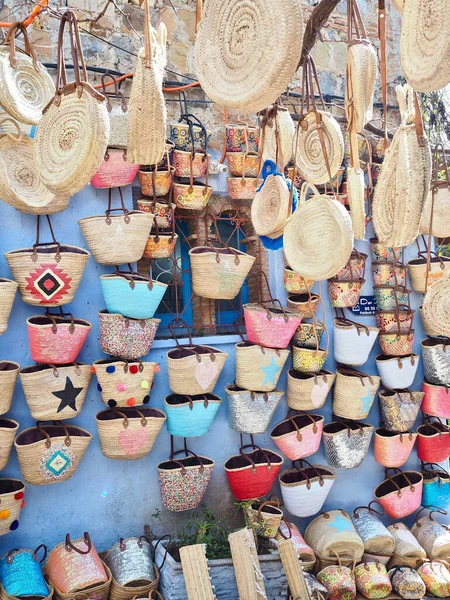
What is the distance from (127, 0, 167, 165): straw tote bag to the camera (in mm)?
1859

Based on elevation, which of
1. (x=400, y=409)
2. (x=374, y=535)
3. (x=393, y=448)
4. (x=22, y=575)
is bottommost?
(x=374, y=535)

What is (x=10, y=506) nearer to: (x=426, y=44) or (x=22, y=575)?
(x=22, y=575)

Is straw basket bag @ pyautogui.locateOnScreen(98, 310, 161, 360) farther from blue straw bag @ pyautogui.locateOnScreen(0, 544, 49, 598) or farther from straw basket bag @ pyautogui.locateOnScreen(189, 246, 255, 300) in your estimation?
blue straw bag @ pyautogui.locateOnScreen(0, 544, 49, 598)

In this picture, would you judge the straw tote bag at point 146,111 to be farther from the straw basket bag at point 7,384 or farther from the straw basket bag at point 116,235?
the straw basket bag at point 7,384

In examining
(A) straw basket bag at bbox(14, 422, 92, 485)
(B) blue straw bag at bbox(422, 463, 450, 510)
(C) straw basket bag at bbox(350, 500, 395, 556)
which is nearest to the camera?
(A) straw basket bag at bbox(14, 422, 92, 485)

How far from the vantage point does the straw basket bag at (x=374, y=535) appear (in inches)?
143

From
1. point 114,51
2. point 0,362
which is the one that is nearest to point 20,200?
point 0,362

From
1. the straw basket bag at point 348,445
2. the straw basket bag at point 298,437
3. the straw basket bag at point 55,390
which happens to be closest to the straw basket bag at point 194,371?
the straw basket bag at point 55,390

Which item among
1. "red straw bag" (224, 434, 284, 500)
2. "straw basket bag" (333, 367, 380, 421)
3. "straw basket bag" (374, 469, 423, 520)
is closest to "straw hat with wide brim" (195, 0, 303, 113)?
"red straw bag" (224, 434, 284, 500)

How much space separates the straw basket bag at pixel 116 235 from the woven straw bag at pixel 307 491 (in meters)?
1.65

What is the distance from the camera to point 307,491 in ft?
11.6

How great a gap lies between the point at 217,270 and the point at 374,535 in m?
1.89

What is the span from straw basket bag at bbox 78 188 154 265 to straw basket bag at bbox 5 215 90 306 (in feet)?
0.39

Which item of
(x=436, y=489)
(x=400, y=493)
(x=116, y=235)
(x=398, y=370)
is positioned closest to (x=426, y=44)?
(x=116, y=235)
